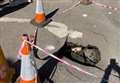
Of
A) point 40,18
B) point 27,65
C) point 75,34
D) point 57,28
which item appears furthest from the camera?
point 40,18

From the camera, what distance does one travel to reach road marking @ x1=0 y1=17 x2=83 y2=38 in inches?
348

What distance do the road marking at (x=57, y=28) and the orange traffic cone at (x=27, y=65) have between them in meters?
2.47

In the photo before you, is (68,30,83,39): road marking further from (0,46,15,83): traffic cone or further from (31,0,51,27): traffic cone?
(0,46,15,83): traffic cone

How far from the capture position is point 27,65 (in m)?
6.40

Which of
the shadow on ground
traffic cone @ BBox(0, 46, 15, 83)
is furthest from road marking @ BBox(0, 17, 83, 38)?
traffic cone @ BBox(0, 46, 15, 83)

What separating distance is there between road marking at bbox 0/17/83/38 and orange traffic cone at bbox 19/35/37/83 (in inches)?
97.2

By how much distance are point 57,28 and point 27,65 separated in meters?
2.98

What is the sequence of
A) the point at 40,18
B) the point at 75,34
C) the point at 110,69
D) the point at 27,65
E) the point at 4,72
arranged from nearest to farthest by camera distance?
the point at 27,65 → the point at 4,72 → the point at 110,69 → the point at 75,34 → the point at 40,18

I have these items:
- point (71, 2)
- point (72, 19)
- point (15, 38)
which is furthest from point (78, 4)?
point (15, 38)

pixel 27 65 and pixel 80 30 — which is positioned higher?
pixel 27 65

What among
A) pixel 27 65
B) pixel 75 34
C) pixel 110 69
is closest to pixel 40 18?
pixel 75 34

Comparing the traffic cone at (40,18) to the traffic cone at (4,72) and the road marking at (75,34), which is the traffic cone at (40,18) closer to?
the road marking at (75,34)

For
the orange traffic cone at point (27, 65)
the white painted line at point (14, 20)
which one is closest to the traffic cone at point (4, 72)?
the orange traffic cone at point (27, 65)

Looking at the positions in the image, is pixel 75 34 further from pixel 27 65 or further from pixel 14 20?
pixel 27 65
